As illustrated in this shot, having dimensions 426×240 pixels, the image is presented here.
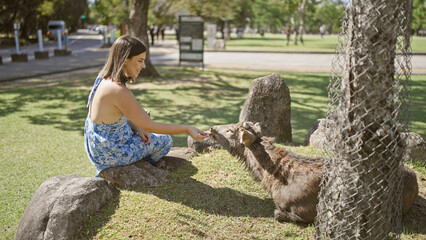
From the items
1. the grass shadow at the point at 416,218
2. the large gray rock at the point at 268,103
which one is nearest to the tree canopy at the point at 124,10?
the large gray rock at the point at 268,103

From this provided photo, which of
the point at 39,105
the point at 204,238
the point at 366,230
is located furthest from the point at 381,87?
the point at 39,105

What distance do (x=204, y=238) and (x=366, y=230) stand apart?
4.84ft

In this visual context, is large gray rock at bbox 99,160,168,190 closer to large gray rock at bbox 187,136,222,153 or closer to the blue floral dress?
the blue floral dress

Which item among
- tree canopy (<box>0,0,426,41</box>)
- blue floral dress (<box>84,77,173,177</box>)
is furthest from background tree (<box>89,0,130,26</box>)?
blue floral dress (<box>84,77,173,177</box>)

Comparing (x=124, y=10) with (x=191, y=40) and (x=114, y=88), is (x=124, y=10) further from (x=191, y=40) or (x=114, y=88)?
(x=114, y=88)

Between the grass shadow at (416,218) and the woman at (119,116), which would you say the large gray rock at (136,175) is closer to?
the woman at (119,116)

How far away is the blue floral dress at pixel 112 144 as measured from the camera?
13.9ft

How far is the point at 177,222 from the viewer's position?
12.6 ft

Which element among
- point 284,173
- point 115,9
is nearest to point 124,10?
point 115,9

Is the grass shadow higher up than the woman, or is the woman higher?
the woman

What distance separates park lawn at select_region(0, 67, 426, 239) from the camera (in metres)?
3.84

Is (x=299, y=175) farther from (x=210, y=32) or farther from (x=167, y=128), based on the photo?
(x=210, y=32)

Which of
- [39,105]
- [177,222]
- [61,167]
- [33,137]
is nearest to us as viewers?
[177,222]

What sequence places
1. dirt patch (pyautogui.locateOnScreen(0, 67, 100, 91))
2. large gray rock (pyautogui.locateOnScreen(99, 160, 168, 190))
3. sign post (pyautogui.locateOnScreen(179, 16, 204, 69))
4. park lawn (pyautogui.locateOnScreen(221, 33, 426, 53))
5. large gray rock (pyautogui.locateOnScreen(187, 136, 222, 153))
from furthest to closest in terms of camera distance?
park lawn (pyautogui.locateOnScreen(221, 33, 426, 53)) < sign post (pyautogui.locateOnScreen(179, 16, 204, 69)) < dirt patch (pyautogui.locateOnScreen(0, 67, 100, 91)) < large gray rock (pyautogui.locateOnScreen(187, 136, 222, 153)) < large gray rock (pyautogui.locateOnScreen(99, 160, 168, 190))
